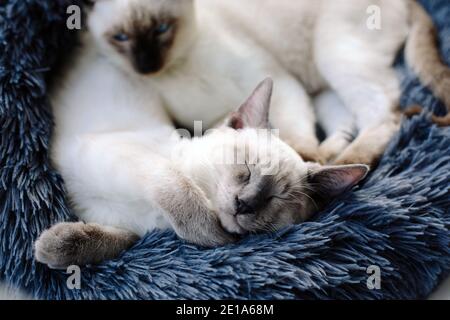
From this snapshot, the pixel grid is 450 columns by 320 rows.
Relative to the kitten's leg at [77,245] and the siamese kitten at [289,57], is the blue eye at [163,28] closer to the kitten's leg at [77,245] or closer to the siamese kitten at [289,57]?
the siamese kitten at [289,57]

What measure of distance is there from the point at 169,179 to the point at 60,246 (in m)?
0.27

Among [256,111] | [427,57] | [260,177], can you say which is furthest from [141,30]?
[427,57]

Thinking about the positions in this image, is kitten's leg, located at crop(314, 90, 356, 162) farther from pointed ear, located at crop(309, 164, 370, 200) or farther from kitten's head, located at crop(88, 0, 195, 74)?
kitten's head, located at crop(88, 0, 195, 74)

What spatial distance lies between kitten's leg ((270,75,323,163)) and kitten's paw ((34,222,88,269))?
60 cm

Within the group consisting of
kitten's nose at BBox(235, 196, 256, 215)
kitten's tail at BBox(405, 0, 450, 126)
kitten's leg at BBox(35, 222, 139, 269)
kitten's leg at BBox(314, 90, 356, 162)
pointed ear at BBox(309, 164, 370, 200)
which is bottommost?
kitten's leg at BBox(35, 222, 139, 269)

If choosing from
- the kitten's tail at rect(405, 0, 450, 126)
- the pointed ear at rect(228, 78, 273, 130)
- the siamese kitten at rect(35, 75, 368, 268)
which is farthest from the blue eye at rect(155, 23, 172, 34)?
the kitten's tail at rect(405, 0, 450, 126)

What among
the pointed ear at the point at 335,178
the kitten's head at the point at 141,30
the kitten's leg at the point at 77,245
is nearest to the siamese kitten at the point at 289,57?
the kitten's head at the point at 141,30

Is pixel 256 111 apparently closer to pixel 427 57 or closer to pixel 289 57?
pixel 289 57

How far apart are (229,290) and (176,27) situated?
2.49ft

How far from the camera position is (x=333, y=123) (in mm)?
1538

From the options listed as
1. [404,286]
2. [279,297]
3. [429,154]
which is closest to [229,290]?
[279,297]

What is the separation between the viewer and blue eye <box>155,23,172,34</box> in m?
1.37

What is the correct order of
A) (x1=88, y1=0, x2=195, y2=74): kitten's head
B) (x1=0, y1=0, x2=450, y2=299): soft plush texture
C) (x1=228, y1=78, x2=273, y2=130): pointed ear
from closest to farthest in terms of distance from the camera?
(x1=0, y1=0, x2=450, y2=299): soft plush texture → (x1=228, y1=78, x2=273, y2=130): pointed ear → (x1=88, y1=0, x2=195, y2=74): kitten's head
